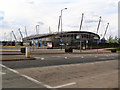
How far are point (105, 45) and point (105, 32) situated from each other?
1883cm

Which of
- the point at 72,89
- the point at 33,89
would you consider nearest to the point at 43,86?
the point at 33,89

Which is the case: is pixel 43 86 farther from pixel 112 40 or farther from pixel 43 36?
pixel 112 40

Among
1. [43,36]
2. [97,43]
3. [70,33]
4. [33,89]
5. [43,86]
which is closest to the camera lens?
[33,89]

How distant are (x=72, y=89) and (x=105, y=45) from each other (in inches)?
3656

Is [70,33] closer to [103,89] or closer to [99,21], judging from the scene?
[99,21]

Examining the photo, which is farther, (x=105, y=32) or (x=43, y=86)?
(x=105, y=32)

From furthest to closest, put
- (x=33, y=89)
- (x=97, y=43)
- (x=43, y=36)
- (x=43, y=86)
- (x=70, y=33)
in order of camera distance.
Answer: (x=43, y=36) < (x=70, y=33) < (x=97, y=43) < (x=43, y=86) < (x=33, y=89)

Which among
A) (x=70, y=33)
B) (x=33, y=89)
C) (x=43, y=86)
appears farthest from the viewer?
(x=70, y=33)

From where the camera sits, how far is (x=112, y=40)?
107500 mm

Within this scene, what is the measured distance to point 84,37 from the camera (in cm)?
10231


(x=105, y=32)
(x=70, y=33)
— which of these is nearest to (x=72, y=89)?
(x=70, y=33)

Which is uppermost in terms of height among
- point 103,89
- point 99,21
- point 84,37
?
point 99,21

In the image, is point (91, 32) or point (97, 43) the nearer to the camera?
point (97, 43)

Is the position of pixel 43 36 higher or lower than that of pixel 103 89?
higher
